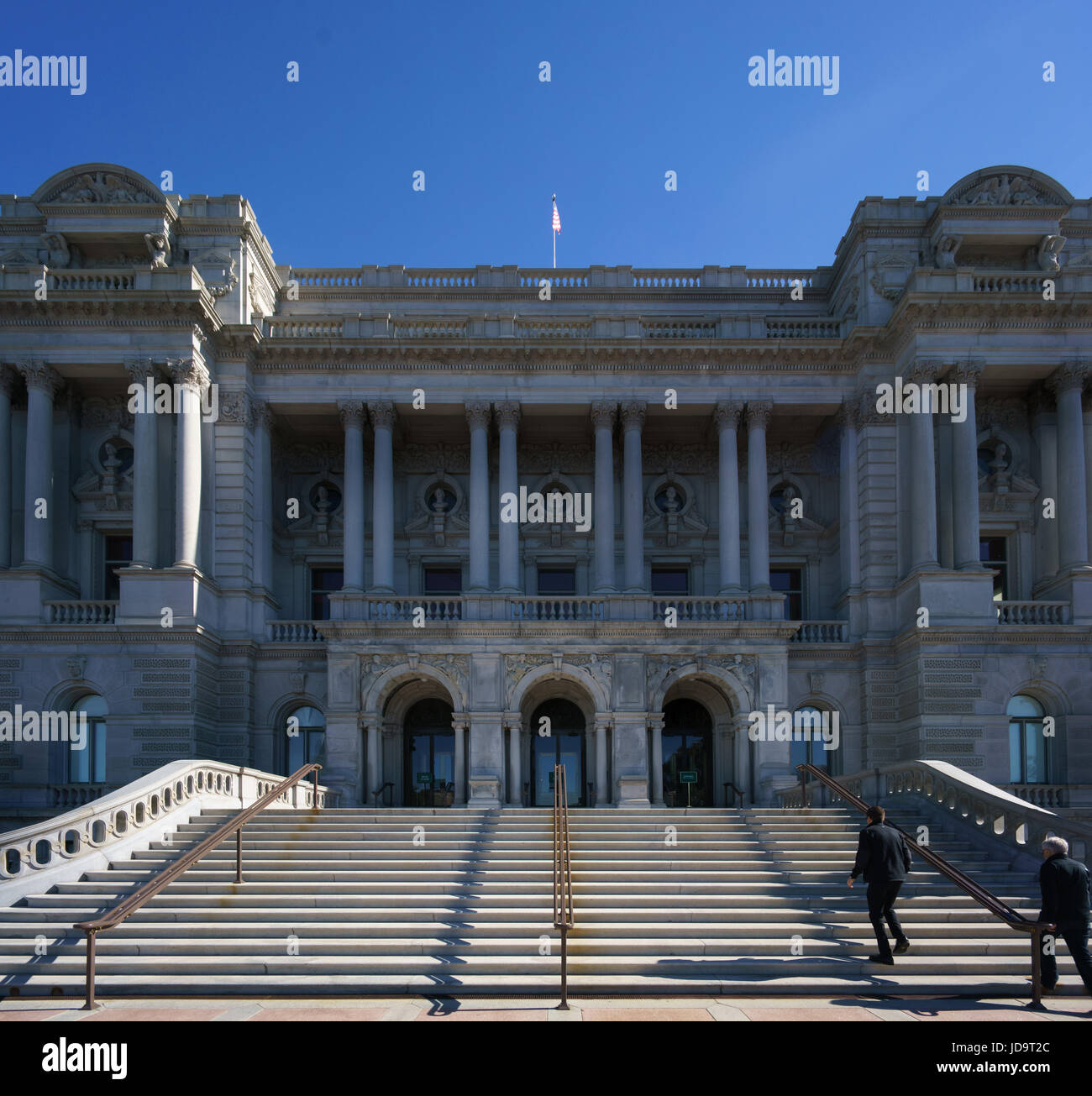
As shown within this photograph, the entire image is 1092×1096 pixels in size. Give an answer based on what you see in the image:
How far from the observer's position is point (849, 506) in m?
35.5

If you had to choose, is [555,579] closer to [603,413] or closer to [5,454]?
[603,413]

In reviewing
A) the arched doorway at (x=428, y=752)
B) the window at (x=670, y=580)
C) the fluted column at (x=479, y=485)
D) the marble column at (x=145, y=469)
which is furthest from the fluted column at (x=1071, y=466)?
the marble column at (x=145, y=469)

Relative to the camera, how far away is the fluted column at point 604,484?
35.0 metres

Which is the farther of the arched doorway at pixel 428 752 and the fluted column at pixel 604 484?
the fluted column at pixel 604 484

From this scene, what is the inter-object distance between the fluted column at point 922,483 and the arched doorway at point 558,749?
1141cm

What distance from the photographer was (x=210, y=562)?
3350 centimetres

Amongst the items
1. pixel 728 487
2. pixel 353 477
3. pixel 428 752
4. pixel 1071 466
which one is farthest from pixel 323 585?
pixel 1071 466

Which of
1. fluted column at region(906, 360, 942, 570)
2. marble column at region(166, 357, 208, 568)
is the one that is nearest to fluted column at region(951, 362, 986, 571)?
fluted column at region(906, 360, 942, 570)

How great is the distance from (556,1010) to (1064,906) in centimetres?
609

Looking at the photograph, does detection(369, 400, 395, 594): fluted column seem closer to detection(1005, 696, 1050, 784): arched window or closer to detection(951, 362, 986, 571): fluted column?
detection(951, 362, 986, 571): fluted column

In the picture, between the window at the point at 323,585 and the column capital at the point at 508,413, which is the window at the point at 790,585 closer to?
the column capital at the point at 508,413

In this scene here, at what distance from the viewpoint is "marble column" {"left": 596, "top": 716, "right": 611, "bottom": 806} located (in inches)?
1222

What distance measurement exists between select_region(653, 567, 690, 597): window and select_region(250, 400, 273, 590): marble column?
42.7 feet
